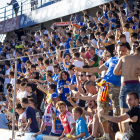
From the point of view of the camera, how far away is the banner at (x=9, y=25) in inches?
726

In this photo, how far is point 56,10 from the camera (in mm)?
15023

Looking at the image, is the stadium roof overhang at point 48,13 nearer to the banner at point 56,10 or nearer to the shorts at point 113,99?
the banner at point 56,10

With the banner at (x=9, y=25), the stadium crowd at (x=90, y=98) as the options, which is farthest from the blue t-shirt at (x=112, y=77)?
the banner at (x=9, y=25)

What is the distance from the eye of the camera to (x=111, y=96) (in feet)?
14.6

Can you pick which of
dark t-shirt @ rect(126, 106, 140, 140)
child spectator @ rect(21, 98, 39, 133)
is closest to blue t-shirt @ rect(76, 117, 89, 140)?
dark t-shirt @ rect(126, 106, 140, 140)

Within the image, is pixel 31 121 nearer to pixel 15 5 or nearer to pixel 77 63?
pixel 77 63

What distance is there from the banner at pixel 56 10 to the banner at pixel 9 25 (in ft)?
1.95

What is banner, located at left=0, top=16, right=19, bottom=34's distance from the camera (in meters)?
18.4

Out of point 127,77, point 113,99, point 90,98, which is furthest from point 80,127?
point 127,77

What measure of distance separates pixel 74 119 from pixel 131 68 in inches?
A: 64.4

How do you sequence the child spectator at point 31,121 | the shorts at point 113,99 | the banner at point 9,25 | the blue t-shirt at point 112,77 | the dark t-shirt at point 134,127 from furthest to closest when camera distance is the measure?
the banner at point 9,25
the child spectator at point 31,121
the blue t-shirt at point 112,77
the shorts at point 113,99
the dark t-shirt at point 134,127

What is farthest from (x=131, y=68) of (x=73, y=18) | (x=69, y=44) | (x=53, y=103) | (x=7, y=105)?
(x=73, y=18)

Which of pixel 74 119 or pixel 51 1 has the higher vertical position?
pixel 51 1

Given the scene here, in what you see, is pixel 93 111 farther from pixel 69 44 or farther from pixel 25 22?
pixel 25 22
